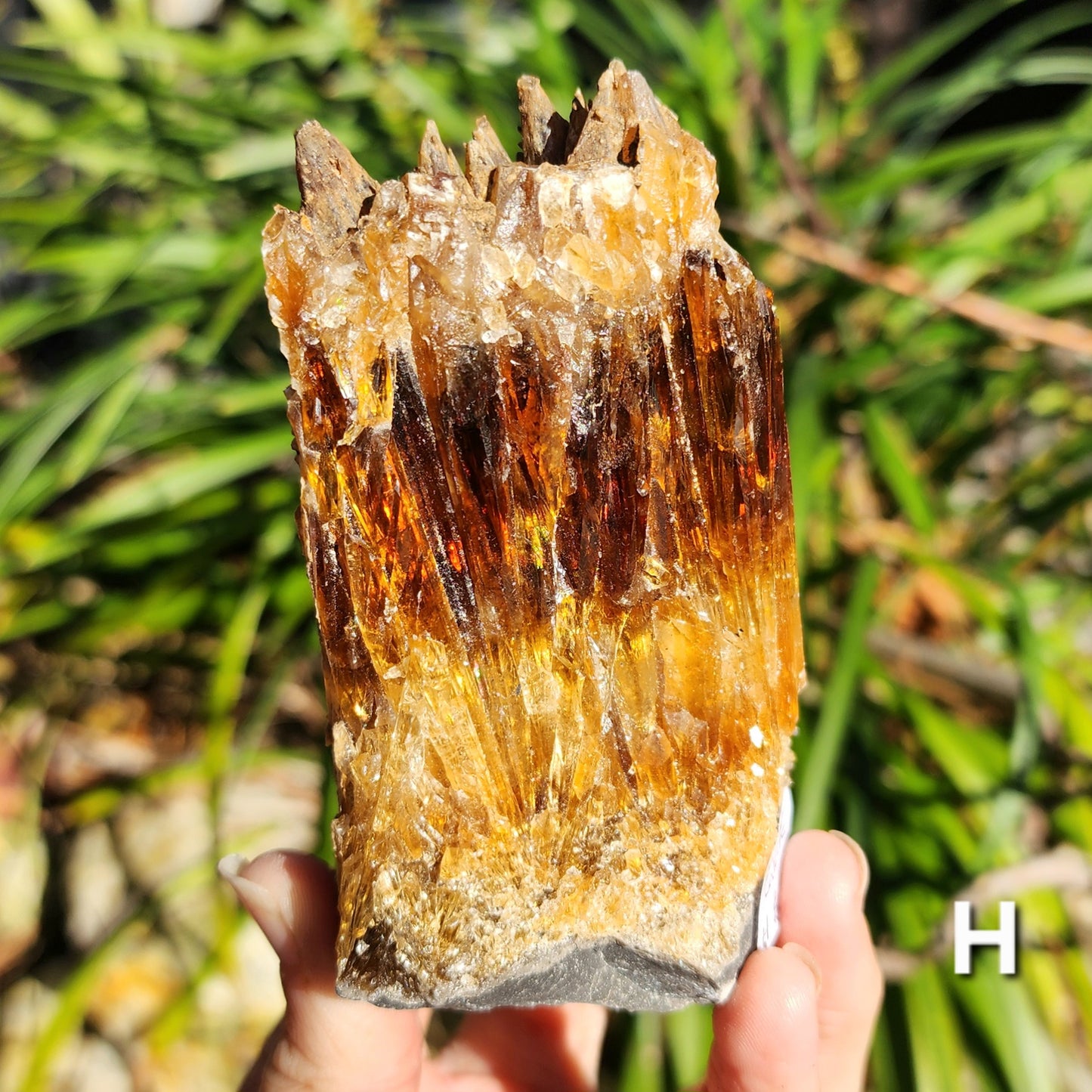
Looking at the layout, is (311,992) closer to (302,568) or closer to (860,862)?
(860,862)

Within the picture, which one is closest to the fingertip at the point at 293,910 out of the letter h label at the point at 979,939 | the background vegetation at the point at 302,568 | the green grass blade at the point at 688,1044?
the background vegetation at the point at 302,568

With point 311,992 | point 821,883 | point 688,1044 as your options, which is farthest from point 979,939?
point 311,992

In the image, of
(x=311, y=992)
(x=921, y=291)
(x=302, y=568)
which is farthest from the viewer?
(x=302, y=568)

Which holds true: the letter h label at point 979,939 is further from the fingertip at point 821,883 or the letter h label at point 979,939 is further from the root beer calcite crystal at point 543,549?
the root beer calcite crystal at point 543,549

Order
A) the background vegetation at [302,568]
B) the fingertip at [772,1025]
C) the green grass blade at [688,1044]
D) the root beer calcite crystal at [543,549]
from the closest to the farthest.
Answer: the root beer calcite crystal at [543,549] < the fingertip at [772,1025] < the green grass blade at [688,1044] < the background vegetation at [302,568]

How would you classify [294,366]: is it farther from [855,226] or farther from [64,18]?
[64,18]

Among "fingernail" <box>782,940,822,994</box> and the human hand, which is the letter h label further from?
"fingernail" <box>782,940,822,994</box>

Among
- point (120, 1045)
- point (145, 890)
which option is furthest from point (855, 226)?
point (120, 1045)
